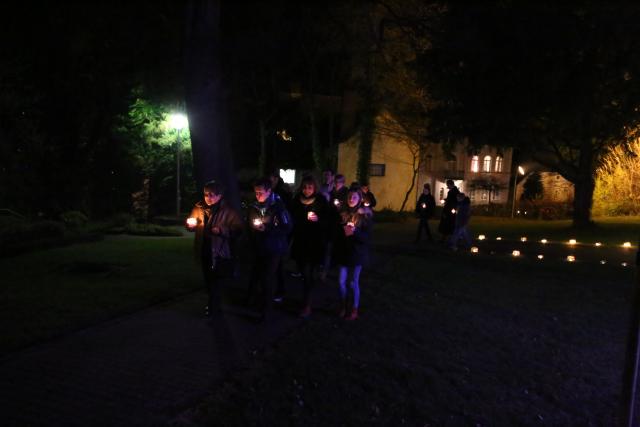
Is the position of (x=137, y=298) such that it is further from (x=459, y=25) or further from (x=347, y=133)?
(x=347, y=133)

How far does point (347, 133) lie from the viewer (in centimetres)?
3341

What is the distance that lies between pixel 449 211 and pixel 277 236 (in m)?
10.1

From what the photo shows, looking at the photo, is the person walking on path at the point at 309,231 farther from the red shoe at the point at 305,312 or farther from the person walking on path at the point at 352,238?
the person walking on path at the point at 352,238

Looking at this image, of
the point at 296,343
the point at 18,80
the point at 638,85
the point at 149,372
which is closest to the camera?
the point at 149,372

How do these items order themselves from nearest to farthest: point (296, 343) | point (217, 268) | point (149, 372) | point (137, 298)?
point (149, 372) < point (296, 343) < point (217, 268) < point (137, 298)

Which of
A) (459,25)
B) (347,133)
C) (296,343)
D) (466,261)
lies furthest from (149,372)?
(347,133)

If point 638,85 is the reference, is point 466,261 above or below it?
below

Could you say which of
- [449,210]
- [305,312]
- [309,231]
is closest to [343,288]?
[305,312]

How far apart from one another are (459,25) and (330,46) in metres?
13.4

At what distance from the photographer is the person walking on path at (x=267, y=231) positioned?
7152 millimetres

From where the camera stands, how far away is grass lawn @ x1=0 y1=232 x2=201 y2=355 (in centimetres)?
697

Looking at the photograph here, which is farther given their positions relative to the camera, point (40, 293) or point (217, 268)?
point (40, 293)

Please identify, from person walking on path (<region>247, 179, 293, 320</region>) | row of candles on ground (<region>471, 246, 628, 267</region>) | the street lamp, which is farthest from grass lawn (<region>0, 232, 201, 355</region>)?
the street lamp

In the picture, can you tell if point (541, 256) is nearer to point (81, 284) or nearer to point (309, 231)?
point (309, 231)
